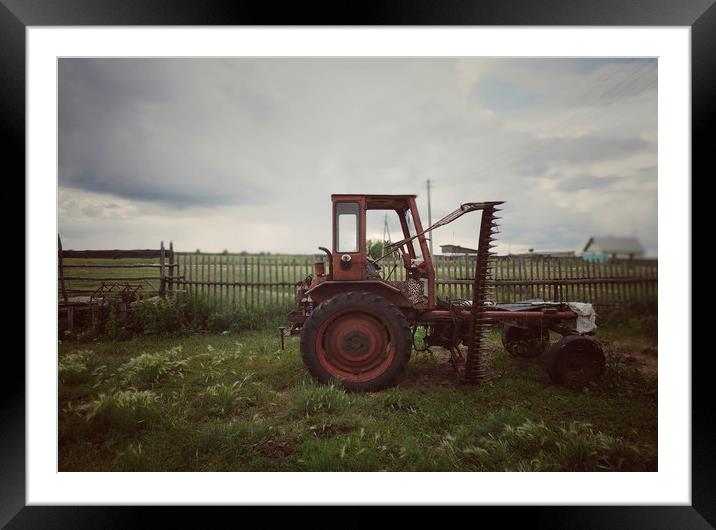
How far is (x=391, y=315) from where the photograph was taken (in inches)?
100.0

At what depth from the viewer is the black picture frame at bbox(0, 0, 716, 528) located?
1.93m

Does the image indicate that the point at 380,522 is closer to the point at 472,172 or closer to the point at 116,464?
the point at 116,464

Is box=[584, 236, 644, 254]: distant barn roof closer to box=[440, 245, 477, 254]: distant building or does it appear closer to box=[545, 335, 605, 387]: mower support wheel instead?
box=[545, 335, 605, 387]: mower support wheel

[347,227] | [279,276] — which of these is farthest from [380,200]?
[279,276]

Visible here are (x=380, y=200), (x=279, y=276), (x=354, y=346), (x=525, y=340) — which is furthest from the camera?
(x=279, y=276)

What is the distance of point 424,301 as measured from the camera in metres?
2.77

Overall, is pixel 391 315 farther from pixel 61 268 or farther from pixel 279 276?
pixel 61 268

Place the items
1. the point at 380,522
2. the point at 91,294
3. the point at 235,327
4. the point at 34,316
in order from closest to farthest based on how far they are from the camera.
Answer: the point at 380,522 → the point at 34,316 → the point at 91,294 → the point at 235,327

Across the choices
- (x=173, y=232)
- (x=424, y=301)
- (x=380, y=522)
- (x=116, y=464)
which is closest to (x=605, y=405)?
(x=424, y=301)

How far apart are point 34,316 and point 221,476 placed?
73.2 inches

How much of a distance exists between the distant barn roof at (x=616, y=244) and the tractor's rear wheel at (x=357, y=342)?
167 cm
